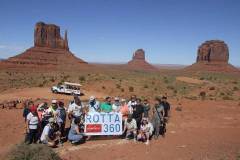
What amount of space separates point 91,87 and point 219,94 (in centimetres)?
1555

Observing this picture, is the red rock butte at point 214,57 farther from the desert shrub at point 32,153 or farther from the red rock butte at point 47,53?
the desert shrub at point 32,153

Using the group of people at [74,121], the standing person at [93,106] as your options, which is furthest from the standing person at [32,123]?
the standing person at [93,106]

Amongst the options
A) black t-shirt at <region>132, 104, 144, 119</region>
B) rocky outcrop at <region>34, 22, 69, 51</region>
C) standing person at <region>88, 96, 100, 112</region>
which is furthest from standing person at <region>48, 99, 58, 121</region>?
rocky outcrop at <region>34, 22, 69, 51</region>

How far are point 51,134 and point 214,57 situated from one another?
11280cm

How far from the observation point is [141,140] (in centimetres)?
1055

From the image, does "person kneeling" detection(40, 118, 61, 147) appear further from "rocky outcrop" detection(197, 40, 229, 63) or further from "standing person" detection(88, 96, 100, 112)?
"rocky outcrop" detection(197, 40, 229, 63)

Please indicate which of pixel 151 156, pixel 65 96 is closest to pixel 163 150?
pixel 151 156

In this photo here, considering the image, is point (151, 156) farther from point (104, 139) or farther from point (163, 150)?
point (104, 139)

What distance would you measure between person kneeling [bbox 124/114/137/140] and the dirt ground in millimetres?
367

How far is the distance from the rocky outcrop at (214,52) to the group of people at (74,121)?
110m

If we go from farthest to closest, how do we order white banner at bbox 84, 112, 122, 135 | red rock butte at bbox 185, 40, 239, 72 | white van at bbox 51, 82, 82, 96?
red rock butte at bbox 185, 40, 239, 72
white van at bbox 51, 82, 82, 96
white banner at bbox 84, 112, 122, 135

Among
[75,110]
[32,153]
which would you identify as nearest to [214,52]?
[75,110]

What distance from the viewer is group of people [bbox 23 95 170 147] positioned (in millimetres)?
9406

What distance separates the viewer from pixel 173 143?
1052 centimetres
